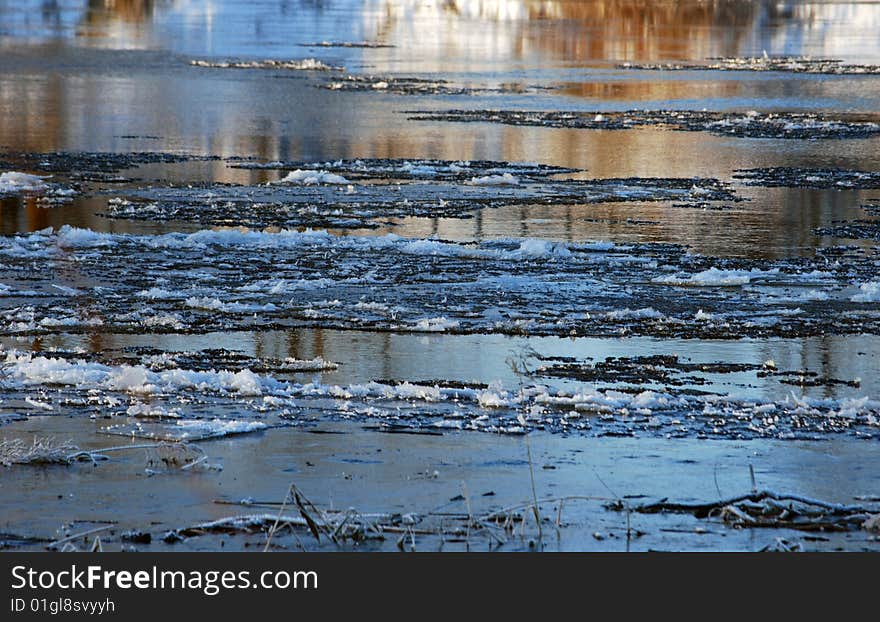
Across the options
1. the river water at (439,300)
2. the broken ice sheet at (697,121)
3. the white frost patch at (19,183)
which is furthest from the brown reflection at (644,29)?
the white frost patch at (19,183)

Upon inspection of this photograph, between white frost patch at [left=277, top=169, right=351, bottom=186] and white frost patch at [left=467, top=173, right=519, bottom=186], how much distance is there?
1.70m

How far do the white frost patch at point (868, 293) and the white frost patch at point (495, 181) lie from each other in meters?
7.22

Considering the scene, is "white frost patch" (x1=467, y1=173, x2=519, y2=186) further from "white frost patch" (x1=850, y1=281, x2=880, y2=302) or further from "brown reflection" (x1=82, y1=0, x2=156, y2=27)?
"brown reflection" (x1=82, y1=0, x2=156, y2=27)

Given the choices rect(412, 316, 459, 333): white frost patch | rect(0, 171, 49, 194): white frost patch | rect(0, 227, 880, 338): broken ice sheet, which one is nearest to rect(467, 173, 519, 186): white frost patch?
rect(0, 227, 880, 338): broken ice sheet

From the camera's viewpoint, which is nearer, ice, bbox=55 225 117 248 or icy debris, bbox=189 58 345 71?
ice, bbox=55 225 117 248

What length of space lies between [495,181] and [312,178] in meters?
2.43

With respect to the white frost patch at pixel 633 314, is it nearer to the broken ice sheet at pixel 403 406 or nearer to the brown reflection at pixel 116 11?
the broken ice sheet at pixel 403 406

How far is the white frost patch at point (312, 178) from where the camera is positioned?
19656 mm

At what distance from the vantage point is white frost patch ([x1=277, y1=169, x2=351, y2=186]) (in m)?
19.7

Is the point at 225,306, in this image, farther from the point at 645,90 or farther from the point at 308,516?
the point at 645,90

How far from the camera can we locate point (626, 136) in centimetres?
2541

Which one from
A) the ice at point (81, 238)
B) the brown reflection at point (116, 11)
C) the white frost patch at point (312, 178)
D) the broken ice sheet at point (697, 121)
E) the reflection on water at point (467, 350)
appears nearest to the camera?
the reflection on water at point (467, 350)

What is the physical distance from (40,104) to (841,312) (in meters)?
21.2

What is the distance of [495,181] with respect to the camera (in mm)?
19875
